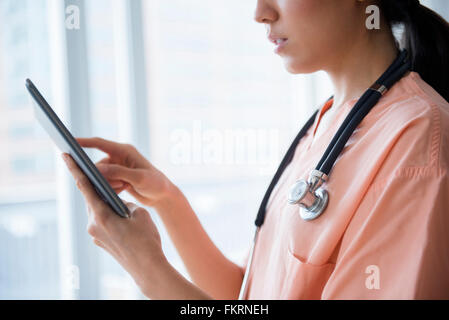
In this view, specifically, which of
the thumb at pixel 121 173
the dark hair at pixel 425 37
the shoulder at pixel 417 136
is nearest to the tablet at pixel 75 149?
the thumb at pixel 121 173

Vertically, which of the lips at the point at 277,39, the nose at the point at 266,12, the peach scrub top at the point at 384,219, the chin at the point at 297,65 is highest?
the nose at the point at 266,12

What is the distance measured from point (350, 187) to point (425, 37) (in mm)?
383

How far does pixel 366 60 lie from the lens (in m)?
0.75

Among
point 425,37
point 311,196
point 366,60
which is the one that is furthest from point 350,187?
point 425,37

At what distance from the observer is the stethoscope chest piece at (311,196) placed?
2.00ft

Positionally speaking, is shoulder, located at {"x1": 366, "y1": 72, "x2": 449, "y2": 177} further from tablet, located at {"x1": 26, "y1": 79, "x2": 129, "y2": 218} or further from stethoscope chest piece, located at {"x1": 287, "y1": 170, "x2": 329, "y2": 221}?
tablet, located at {"x1": 26, "y1": 79, "x2": 129, "y2": 218}

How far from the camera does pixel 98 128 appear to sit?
139 centimetres

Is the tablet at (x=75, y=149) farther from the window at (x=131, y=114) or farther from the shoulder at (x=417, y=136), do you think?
the window at (x=131, y=114)

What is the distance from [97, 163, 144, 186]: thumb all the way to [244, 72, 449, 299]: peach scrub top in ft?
1.07

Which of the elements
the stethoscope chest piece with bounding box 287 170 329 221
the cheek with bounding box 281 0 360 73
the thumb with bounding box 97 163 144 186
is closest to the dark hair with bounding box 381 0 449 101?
the cheek with bounding box 281 0 360 73

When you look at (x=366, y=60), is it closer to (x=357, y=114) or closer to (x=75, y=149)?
(x=357, y=114)
